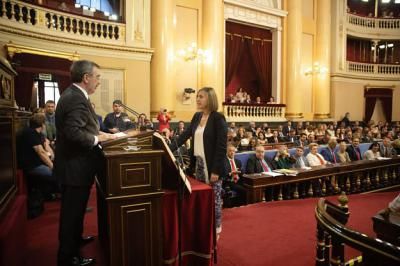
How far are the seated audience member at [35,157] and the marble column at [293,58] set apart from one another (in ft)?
30.6

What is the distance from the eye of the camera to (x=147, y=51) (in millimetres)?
8148

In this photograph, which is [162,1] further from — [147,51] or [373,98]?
[373,98]

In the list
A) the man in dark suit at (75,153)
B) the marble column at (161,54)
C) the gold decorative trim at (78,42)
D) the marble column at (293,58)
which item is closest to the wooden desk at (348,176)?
the man in dark suit at (75,153)

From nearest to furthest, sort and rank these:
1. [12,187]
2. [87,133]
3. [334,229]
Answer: [334,229]
[87,133]
[12,187]

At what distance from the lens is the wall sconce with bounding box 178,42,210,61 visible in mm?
9062

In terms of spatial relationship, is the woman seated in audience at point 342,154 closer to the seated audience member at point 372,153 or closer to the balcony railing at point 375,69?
the seated audience member at point 372,153

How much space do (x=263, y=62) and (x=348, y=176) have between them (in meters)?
7.22

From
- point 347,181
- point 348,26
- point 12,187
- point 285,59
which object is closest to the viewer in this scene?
point 12,187

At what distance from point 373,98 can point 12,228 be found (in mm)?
15333

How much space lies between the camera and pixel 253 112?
1052 cm

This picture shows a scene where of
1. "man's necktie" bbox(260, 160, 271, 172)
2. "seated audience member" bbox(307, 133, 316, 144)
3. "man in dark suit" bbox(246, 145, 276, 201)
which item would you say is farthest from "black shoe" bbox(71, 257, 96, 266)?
"seated audience member" bbox(307, 133, 316, 144)

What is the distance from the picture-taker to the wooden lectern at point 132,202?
180 cm

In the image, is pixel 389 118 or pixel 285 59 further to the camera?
pixel 389 118

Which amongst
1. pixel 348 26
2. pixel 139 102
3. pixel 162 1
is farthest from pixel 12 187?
pixel 348 26
